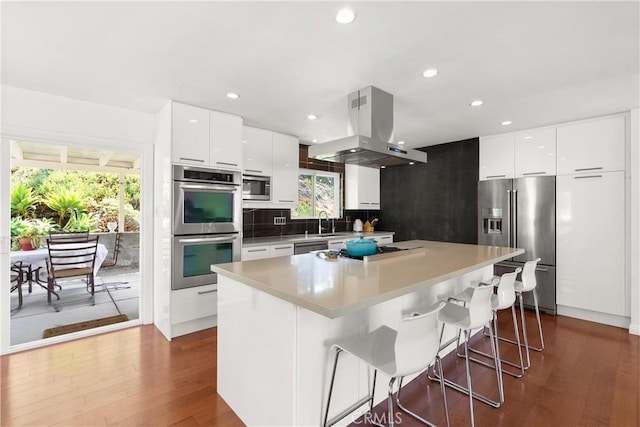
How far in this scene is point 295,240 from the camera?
13.1ft

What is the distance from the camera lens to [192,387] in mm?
2189

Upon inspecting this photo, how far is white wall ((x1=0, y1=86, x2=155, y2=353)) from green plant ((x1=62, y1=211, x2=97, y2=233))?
1.49m

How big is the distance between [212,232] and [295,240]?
3.66 feet

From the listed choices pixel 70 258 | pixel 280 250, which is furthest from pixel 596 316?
pixel 70 258

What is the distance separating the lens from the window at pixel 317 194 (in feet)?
16.5

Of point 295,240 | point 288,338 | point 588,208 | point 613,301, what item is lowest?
point 613,301

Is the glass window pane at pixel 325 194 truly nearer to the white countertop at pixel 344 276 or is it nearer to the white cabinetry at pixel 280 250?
the white cabinetry at pixel 280 250

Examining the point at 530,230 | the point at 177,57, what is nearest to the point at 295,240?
the point at 177,57

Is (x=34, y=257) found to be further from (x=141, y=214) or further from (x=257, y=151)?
(x=257, y=151)

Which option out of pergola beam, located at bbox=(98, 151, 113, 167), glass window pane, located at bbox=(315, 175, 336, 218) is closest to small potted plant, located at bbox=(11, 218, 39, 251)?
pergola beam, located at bbox=(98, 151, 113, 167)

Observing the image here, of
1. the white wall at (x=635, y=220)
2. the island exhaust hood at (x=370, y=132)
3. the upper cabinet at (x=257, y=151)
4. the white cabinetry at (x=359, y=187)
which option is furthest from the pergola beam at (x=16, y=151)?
the white wall at (x=635, y=220)

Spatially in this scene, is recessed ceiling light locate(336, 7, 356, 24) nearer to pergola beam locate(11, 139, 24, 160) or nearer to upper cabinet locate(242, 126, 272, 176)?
upper cabinet locate(242, 126, 272, 176)

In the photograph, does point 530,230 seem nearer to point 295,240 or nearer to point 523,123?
point 523,123

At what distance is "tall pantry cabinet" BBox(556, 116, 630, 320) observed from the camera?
11.0 ft
